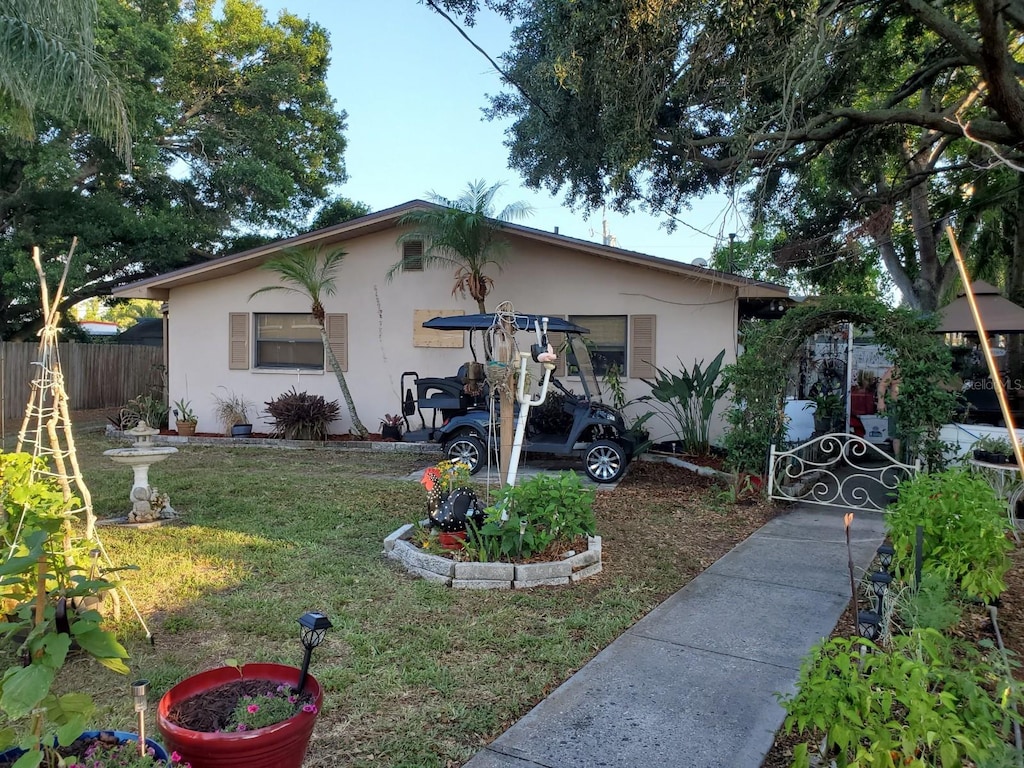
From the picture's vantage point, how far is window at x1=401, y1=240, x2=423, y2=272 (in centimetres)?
1209

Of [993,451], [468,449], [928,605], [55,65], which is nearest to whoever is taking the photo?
[928,605]

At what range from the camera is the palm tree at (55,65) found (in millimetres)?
7383

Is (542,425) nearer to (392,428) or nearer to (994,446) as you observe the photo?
(392,428)

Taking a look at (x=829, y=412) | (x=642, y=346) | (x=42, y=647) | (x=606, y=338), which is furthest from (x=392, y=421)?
(x=42, y=647)

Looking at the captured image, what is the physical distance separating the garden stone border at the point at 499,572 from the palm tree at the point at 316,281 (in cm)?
728

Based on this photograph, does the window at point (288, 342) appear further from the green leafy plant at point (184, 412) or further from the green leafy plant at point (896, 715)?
the green leafy plant at point (896, 715)

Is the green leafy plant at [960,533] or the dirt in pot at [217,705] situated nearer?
the dirt in pot at [217,705]

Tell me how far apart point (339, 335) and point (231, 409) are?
2.57 m

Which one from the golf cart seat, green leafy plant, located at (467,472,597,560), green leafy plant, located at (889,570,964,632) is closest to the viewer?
green leafy plant, located at (889,570,964,632)

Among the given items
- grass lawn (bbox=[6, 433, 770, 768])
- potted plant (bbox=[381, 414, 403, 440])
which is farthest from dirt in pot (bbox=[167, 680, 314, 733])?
potted plant (bbox=[381, 414, 403, 440])

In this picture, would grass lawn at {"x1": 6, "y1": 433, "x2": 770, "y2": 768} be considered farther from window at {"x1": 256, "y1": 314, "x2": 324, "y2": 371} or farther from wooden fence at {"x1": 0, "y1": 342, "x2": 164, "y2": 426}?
wooden fence at {"x1": 0, "y1": 342, "x2": 164, "y2": 426}

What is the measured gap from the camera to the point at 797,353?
8.34 metres

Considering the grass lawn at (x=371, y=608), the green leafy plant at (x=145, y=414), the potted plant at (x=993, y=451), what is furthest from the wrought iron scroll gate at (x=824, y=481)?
the green leafy plant at (x=145, y=414)

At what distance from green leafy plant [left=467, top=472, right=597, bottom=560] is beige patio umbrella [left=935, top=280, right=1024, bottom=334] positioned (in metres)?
6.85
